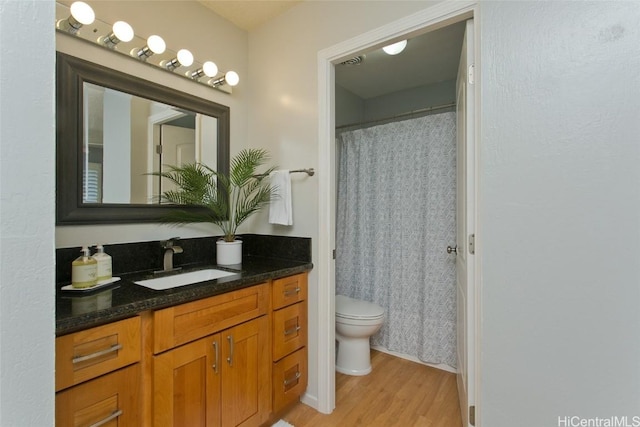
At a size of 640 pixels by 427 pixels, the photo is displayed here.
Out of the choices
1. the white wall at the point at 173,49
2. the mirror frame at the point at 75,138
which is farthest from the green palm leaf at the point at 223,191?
the mirror frame at the point at 75,138

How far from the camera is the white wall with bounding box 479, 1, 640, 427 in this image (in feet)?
3.03

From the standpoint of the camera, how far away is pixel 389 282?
A: 2414mm

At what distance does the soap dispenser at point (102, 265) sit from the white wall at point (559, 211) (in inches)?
62.7

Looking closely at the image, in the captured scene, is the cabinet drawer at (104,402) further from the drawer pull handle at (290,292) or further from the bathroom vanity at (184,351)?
the drawer pull handle at (290,292)

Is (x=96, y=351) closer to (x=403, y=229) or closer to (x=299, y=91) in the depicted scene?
(x=299, y=91)

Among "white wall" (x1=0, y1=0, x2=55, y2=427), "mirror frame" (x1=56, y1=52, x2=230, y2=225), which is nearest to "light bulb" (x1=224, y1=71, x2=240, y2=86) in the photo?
→ "mirror frame" (x1=56, y1=52, x2=230, y2=225)

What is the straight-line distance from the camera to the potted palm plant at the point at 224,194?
1.67 m

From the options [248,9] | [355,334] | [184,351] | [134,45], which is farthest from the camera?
[355,334]

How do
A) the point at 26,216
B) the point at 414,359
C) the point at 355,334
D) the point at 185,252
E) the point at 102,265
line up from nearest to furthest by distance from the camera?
the point at 26,216
the point at 102,265
the point at 185,252
the point at 355,334
the point at 414,359

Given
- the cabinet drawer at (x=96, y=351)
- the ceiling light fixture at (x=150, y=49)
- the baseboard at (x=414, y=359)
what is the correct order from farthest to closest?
the baseboard at (x=414, y=359)
the ceiling light fixture at (x=150, y=49)
the cabinet drawer at (x=96, y=351)

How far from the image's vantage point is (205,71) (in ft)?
5.75

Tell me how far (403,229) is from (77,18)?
7.51 ft

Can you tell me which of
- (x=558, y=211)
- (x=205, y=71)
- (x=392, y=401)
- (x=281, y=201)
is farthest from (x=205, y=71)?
(x=392, y=401)

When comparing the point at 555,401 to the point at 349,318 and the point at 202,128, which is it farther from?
the point at 202,128
